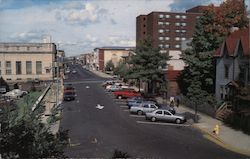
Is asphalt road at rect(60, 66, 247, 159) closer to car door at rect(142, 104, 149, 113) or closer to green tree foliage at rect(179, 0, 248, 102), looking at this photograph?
car door at rect(142, 104, 149, 113)

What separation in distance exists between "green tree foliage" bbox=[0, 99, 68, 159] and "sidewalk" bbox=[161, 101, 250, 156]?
72.3ft

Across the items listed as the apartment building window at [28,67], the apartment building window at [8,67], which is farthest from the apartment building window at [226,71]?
the apartment building window at [8,67]

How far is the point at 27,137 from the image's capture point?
742 centimetres

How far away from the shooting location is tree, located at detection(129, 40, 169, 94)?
62312 millimetres

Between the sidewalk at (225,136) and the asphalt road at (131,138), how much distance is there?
81 cm

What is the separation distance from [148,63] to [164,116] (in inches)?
923

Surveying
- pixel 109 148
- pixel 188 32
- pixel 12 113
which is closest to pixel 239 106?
pixel 109 148

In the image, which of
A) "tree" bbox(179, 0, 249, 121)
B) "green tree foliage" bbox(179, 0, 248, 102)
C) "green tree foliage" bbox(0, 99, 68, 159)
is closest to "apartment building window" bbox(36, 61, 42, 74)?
"green tree foliage" bbox(0, 99, 68, 159)

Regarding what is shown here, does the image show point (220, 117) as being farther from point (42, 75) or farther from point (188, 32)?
point (188, 32)

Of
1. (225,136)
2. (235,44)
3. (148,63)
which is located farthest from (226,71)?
(148,63)

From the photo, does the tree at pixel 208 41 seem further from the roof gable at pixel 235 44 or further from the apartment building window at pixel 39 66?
the apartment building window at pixel 39 66

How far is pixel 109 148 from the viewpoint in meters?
27.5

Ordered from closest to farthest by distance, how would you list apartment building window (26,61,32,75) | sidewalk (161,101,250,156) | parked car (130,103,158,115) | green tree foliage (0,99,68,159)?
green tree foliage (0,99,68,159)
apartment building window (26,61,32,75)
sidewalk (161,101,250,156)
parked car (130,103,158,115)

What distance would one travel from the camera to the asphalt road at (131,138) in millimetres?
26219
